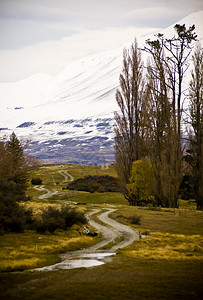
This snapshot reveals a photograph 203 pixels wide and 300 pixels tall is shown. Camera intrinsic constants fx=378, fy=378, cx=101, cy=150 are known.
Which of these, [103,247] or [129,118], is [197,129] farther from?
[103,247]

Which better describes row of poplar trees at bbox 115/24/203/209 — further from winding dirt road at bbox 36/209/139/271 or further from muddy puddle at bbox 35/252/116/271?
muddy puddle at bbox 35/252/116/271

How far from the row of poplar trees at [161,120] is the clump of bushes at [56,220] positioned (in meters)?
13.5

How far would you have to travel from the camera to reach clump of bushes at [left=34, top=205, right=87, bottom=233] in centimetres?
2438

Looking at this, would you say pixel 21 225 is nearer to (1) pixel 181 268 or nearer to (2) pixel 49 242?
(2) pixel 49 242

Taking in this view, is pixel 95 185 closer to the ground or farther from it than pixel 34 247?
farther from it

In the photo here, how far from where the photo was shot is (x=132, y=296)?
1020 centimetres

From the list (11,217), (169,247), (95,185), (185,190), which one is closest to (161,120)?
(185,190)

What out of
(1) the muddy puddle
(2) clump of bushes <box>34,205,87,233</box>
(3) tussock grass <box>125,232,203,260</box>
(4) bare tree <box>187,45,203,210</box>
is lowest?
(3) tussock grass <box>125,232,203,260</box>

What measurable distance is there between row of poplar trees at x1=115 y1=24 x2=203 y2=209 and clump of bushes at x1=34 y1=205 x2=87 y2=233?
44.4ft

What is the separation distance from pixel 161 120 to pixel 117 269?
2804 centimetres

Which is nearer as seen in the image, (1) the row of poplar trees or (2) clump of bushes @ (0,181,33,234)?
(2) clump of bushes @ (0,181,33,234)

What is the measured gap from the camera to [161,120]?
40.4 m

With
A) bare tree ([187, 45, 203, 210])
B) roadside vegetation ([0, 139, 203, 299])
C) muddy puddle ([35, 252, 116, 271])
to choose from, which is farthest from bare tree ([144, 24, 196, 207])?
muddy puddle ([35, 252, 116, 271])

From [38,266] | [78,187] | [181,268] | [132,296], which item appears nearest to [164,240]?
[181,268]
